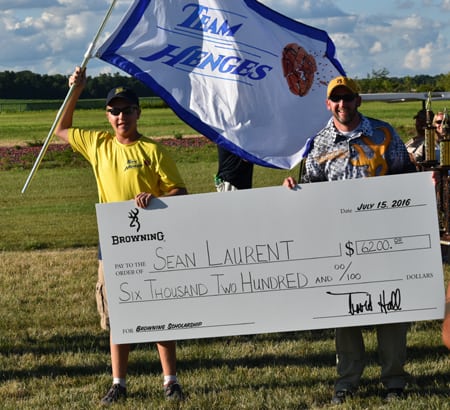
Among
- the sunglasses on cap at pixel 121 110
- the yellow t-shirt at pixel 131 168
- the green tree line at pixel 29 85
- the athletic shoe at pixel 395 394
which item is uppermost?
the green tree line at pixel 29 85

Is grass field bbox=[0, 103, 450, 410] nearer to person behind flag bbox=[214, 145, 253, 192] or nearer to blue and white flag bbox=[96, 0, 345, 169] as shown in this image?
person behind flag bbox=[214, 145, 253, 192]

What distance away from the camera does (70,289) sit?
1017cm

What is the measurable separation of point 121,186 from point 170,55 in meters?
3.11

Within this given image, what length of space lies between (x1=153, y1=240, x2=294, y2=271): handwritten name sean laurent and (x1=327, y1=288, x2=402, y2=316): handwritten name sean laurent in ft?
1.45

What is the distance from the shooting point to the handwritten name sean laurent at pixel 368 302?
219 inches

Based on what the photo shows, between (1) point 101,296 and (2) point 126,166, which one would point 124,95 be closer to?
(2) point 126,166

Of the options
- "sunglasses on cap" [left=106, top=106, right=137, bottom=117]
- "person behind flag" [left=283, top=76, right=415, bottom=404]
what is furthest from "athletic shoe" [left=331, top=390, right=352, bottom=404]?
"sunglasses on cap" [left=106, top=106, right=137, bottom=117]

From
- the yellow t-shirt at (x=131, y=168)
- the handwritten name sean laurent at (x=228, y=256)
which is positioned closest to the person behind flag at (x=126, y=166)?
the yellow t-shirt at (x=131, y=168)

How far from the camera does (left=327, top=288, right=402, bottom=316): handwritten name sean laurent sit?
557 centimetres

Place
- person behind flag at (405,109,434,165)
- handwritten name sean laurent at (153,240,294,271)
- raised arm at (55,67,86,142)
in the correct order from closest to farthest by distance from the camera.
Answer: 1. handwritten name sean laurent at (153,240,294,271)
2. raised arm at (55,67,86,142)
3. person behind flag at (405,109,434,165)

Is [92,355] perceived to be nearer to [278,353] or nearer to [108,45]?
[278,353]

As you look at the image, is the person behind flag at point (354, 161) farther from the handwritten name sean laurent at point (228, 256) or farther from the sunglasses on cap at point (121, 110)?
the sunglasses on cap at point (121, 110)

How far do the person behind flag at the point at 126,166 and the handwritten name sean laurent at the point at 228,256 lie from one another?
0.36 metres

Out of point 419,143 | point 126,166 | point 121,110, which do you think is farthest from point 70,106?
point 419,143
